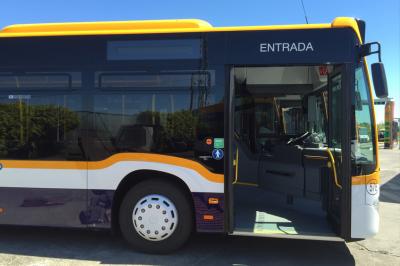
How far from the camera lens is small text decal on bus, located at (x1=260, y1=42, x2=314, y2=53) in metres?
4.73

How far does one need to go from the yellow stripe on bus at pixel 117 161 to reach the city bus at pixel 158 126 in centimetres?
1

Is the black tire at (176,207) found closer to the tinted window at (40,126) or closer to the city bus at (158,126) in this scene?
the city bus at (158,126)

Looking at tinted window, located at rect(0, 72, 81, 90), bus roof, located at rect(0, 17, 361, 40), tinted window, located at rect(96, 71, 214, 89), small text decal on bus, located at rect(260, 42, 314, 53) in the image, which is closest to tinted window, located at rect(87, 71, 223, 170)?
tinted window, located at rect(96, 71, 214, 89)

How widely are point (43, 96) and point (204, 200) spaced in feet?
7.84

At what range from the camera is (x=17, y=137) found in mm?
5184

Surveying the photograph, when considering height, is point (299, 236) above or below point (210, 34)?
below

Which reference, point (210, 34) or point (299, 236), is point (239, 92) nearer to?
point (210, 34)

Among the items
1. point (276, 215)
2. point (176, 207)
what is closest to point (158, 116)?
point (176, 207)

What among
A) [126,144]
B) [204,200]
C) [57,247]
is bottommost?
[57,247]

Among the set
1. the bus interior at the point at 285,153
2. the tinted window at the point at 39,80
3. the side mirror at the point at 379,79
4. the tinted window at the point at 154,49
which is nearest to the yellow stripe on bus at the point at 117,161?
the bus interior at the point at 285,153

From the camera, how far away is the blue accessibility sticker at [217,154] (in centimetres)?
478

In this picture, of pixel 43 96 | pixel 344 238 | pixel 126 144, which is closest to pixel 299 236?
pixel 344 238

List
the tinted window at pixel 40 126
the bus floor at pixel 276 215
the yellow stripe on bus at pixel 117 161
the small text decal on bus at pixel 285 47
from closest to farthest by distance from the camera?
the small text decal on bus at pixel 285 47 → the yellow stripe on bus at pixel 117 161 → the bus floor at pixel 276 215 → the tinted window at pixel 40 126

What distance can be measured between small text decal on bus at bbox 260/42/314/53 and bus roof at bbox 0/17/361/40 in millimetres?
196
